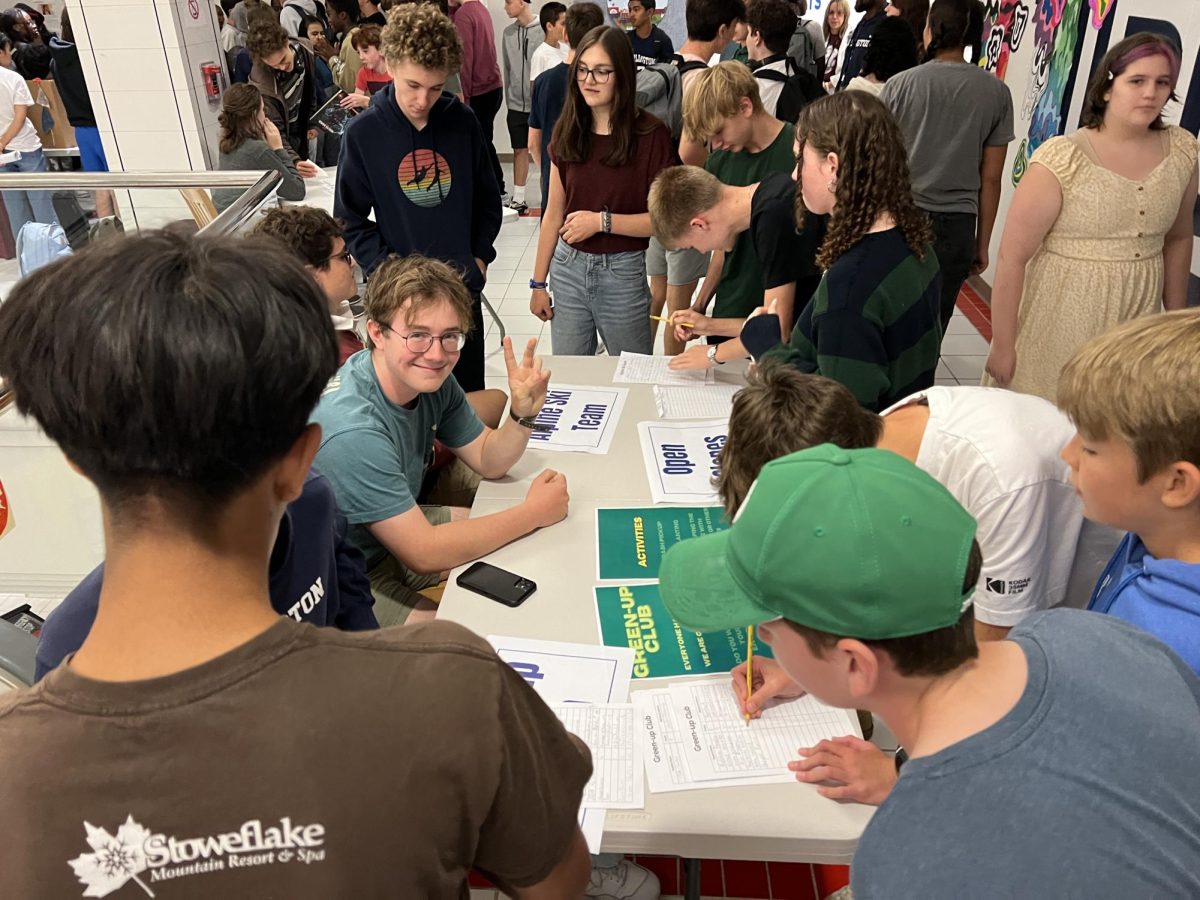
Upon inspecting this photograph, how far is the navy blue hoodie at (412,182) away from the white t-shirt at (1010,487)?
2.13 meters

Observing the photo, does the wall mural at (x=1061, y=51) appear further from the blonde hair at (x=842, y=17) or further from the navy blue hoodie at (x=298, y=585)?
the navy blue hoodie at (x=298, y=585)

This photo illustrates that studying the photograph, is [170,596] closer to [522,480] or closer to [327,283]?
[522,480]

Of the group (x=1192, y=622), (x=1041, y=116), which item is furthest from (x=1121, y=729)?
(x=1041, y=116)

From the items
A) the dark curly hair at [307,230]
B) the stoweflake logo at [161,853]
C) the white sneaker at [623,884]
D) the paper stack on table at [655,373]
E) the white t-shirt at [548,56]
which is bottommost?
the white sneaker at [623,884]

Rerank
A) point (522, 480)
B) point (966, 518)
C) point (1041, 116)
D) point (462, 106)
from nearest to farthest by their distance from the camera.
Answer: point (966, 518)
point (522, 480)
point (462, 106)
point (1041, 116)

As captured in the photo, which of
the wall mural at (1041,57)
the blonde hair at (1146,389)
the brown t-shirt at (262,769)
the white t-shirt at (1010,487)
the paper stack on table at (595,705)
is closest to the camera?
the brown t-shirt at (262,769)

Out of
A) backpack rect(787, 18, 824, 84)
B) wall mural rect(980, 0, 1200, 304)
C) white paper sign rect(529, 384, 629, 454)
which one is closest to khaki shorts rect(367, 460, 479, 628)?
white paper sign rect(529, 384, 629, 454)

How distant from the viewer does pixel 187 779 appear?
0.63m

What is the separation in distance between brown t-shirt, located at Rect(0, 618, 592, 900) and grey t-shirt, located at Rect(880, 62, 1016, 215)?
3.57 m

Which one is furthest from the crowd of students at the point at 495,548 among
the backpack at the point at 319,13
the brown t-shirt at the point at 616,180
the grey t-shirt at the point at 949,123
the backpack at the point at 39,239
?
the backpack at the point at 319,13

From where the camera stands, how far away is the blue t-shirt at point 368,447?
1959 millimetres

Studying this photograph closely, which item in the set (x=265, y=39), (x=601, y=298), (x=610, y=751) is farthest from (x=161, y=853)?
(x=265, y=39)

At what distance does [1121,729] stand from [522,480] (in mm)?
1684

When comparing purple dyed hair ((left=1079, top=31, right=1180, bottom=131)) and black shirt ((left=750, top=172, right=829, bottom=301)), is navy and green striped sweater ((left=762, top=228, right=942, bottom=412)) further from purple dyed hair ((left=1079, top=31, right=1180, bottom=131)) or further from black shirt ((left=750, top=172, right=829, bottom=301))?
purple dyed hair ((left=1079, top=31, right=1180, bottom=131))
